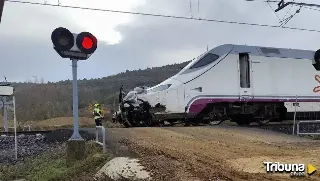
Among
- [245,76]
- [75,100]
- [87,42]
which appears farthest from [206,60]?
[87,42]

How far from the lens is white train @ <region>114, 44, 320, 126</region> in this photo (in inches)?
614

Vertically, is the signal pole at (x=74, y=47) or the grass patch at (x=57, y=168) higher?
the signal pole at (x=74, y=47)

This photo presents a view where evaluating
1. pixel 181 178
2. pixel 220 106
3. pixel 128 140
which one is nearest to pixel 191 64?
pixel 220 106

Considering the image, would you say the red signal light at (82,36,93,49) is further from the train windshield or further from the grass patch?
the train windshield

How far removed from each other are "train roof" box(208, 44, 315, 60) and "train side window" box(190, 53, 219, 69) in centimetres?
17

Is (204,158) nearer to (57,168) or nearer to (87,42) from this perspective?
(57,168)

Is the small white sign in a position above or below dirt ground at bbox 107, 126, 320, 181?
above

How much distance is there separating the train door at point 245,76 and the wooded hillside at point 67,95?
44.5ft

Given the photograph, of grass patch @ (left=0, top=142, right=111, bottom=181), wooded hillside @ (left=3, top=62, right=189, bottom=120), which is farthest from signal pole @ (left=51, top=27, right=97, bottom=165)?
wooded hillside @ (left=3, top=62, right=189, bottom=120)

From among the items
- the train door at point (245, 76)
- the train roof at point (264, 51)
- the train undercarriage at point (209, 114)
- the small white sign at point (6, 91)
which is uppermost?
the train roof at point (264, 51)

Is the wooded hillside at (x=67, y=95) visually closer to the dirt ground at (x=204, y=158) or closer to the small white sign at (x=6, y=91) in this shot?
the small white sign at (x=6, y=91)

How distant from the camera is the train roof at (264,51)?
16.6 metres

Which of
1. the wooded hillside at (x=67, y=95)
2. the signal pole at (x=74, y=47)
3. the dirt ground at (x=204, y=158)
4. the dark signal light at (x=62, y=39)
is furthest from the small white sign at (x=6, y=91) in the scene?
the wooded hillside at (x=67, y=95)

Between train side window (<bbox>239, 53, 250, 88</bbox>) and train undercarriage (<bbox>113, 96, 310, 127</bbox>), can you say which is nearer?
train undercarriage (<bbox>113, 96, 310, 127</bbox>)
